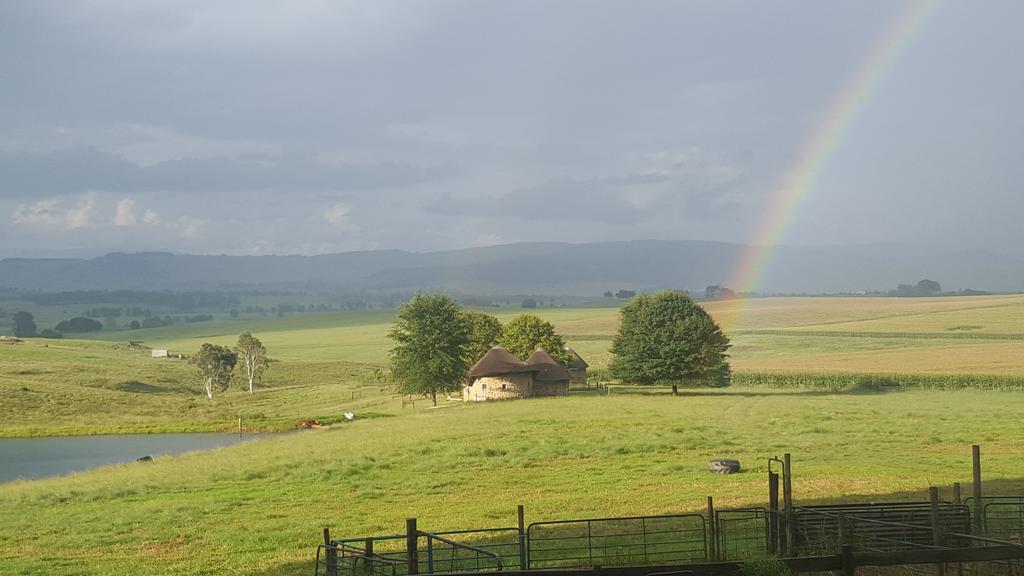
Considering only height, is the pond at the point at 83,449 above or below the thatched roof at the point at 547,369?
below

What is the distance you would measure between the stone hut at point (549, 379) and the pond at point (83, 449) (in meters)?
27.7

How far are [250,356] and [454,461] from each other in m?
84.6

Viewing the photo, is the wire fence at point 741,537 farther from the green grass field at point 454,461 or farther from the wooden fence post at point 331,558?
the wooden fence post at point 331,558

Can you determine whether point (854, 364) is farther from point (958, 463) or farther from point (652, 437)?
point (958, 463)

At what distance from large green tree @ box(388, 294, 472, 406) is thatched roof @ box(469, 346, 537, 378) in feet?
5.20

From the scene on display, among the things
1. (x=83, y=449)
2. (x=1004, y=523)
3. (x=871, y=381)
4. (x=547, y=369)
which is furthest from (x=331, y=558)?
(x=871, y=381)

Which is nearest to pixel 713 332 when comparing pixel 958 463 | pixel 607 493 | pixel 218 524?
pixel 958 463

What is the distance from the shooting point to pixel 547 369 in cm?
8631

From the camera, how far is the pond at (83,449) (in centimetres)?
5406

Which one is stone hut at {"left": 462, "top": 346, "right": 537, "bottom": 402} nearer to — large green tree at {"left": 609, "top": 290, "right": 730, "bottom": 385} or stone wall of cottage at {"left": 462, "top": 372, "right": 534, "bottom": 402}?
stone wall of cottage at {"left": 462, "top": 372, "right": 534, "bottom": 402}

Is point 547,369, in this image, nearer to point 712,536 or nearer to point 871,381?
point 871,381

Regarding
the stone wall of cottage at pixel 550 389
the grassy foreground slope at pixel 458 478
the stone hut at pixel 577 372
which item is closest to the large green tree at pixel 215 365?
the stone hut at pixel 577 372

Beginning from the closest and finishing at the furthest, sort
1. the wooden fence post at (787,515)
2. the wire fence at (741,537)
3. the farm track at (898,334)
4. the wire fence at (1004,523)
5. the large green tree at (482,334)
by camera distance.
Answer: the wooden fence post at (787,515)
the wire fence at (741,537)
the wire fence at (1004,523)
the large green tree at (482,334)
the farm track at (898,334)

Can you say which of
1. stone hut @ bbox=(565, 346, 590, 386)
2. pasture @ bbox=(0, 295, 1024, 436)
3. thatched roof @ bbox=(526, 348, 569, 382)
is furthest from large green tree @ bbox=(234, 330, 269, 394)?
thatched roof @ bbox=(526, 348, 569, 382)
